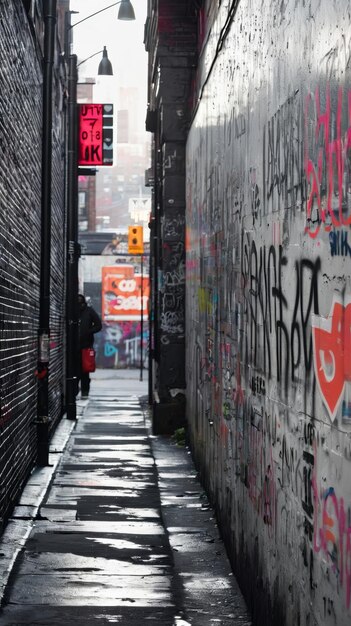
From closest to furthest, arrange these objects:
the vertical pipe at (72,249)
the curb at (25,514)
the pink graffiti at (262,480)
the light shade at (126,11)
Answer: the pink graffiti at (262,480) → the curb at (25,514) → the vertical pipe at (72,249) → the light shade at (126,11)

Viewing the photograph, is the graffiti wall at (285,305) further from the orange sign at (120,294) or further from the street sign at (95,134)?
the orange sign at (120,294)

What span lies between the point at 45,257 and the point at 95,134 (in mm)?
10941

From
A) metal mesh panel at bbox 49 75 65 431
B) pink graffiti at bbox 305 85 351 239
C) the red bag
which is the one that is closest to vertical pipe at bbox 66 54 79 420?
metal mesh panel at bbox 49 75 65 431

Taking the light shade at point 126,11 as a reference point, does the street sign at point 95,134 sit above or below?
below

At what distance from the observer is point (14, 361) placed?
11.0 m

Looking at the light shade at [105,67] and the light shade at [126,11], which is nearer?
the light shade at [126,11]

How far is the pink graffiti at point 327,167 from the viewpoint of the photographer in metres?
4.32

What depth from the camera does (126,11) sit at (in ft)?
76.4

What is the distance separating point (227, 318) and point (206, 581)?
6.77ft

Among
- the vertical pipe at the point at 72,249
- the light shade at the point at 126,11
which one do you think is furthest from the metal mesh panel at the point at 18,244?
the light shade at the point at 126,11

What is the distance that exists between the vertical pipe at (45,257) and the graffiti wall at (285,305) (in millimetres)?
4163

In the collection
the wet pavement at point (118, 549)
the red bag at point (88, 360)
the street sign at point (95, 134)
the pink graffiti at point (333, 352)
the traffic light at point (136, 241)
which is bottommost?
the wet pavement at point (118, 549)

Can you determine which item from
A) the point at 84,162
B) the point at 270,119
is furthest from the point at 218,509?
the point at 84,162

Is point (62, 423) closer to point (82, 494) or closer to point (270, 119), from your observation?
point (82, 494)
